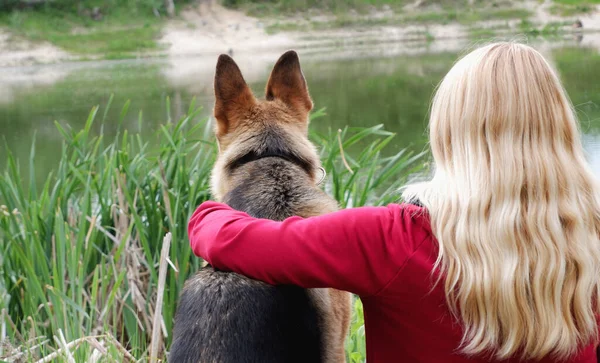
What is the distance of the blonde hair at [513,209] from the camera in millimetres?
1533

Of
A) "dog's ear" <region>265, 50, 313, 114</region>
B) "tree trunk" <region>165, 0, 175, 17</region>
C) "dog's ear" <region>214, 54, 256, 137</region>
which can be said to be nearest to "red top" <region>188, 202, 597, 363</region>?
"dog's ear" <region>214, 54, 256, 137</region>

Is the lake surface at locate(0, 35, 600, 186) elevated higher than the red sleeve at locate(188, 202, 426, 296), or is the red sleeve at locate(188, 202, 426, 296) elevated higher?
the red sleeve at locate(188, 202, 426, 296)

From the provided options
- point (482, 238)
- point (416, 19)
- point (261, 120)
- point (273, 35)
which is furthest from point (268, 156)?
point (416, 19)

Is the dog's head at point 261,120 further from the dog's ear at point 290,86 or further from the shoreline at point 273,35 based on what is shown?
the shoreline at point 273,35

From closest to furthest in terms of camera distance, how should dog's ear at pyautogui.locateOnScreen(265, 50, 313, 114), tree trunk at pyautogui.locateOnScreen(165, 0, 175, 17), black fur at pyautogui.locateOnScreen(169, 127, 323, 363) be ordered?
black fur at pyautogui.locateOnScreen(169, 127, 323, 363), dog's ear at pyautogui.locateOnScreen(265, 50, 313, 114), tree trunk at pyautogui.locateOnScreen(165, 0, 175, 17)

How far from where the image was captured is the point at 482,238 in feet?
5.00

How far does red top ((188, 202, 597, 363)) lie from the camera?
154 cm

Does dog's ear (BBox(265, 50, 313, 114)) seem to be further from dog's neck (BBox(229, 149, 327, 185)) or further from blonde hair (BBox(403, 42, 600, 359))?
blonde hair (BBox(403, 42, 600, 359))

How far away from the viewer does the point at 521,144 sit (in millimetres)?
1576

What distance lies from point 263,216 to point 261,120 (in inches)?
24.5

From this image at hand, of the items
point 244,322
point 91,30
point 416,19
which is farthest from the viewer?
point 91,30

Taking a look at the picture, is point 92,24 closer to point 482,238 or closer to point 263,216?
point 263,216

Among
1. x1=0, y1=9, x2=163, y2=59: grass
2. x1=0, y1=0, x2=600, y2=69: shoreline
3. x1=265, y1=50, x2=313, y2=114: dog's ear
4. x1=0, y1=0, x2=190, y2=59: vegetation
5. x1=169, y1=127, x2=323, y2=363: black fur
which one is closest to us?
x1=169, y1=127, x2=323, y2=363: black fur

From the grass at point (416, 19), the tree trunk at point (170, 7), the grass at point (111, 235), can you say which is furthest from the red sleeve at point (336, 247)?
the tree trunk at point (170, 7)
